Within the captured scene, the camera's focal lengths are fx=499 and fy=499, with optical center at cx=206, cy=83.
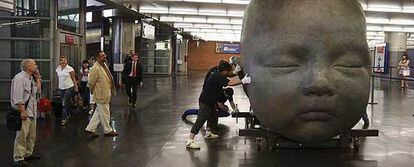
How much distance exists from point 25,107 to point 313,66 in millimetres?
5065

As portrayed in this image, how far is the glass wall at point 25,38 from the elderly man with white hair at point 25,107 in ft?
22.4

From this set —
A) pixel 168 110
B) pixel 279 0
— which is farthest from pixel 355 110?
pixel 168 110

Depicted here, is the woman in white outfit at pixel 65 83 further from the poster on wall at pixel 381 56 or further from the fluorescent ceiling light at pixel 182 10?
the poster on wall at pixel 381 56

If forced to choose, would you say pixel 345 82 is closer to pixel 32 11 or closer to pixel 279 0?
pixel 279 0

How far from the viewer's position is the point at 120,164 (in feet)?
24.6

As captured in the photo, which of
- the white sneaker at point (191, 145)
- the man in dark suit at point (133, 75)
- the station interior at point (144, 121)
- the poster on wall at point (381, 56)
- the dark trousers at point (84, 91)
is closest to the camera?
the station interior at point (144, 121)

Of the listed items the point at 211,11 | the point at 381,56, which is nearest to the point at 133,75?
the point at 211,11

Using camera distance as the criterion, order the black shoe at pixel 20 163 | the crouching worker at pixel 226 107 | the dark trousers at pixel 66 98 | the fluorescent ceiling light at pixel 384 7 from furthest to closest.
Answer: the fluorescent ceiling light at pixel 384 7 < the dark trousers at pixel 66 98 < the crouching worker at pixel 226 107 < the black shoe at pixel 20 163

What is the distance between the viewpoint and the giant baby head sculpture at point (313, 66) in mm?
3771

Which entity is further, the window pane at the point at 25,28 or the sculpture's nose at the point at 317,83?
the window pane at the point at 25,28

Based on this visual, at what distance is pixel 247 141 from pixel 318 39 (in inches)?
235

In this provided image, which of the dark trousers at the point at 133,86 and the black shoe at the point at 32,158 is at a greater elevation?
the dark trousers at the point at 133,86

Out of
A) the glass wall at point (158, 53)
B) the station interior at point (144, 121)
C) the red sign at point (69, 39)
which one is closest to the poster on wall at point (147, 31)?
the station interior at point (144, 121)

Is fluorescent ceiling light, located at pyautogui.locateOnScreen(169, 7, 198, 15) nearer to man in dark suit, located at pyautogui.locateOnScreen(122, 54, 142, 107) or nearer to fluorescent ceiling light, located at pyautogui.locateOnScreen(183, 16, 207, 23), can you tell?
fluorescent ceiling light, located at pyautogui.locateOnScreen(183, 16, 207, 23)
